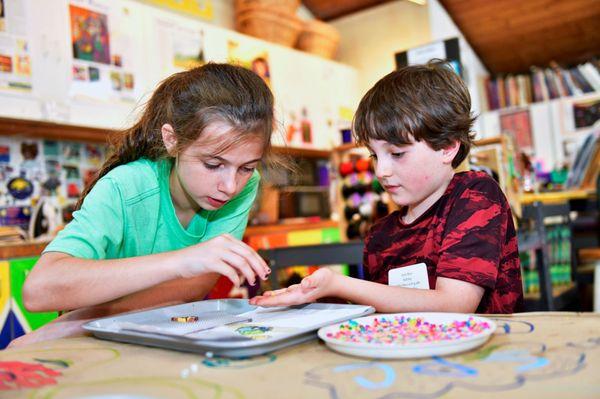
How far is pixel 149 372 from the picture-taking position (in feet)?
Result: 1.90

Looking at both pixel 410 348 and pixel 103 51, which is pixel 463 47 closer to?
pixel 103 51

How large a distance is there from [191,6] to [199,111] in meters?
3.05

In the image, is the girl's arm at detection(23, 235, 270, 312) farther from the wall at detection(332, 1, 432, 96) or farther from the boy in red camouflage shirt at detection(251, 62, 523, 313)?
the wall at detection(332, 1, 432, 96)

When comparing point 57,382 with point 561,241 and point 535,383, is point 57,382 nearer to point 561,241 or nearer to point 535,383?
point 535,383

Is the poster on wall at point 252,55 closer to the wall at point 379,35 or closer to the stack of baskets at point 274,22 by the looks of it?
the stack of baskets at point 274,22

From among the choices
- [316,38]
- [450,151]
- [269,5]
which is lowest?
[450,151]

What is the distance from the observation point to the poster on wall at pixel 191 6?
146 inches

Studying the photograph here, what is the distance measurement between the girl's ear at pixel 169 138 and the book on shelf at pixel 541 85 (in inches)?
158

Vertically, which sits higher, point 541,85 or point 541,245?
point 541,85

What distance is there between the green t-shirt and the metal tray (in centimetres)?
18

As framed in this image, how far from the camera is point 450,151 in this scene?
3.74ft

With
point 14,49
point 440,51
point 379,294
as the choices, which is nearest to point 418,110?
point 379,294

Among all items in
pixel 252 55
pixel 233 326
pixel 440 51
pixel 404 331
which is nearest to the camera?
pixel 404 331

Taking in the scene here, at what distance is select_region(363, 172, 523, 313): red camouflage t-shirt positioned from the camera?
3.18ft
